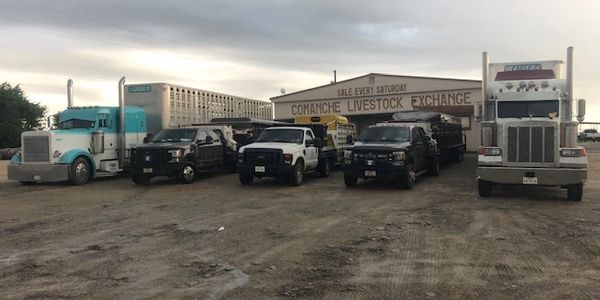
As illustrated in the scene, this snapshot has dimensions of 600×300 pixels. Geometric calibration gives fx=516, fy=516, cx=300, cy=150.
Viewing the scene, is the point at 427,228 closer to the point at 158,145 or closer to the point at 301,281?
the point at 301,281

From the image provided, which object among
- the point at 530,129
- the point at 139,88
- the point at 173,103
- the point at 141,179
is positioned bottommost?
the point at 141,179

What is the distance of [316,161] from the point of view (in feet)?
59.2

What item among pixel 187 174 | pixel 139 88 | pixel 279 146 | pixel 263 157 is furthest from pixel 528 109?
pixel 139 88

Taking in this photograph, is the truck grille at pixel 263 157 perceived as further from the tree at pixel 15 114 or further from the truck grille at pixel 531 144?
the tree at pixel 15 114

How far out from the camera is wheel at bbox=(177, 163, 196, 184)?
54.2 ft

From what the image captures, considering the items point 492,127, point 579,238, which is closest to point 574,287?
point 579,238

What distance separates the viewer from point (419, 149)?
1630 cm

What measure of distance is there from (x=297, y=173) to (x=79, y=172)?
24.2 feet

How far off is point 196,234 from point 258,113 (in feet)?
69.3

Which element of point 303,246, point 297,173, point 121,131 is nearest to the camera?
point 303,246

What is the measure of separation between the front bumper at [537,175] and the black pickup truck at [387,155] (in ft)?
8.20

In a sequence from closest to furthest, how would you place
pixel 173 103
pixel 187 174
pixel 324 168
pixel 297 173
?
pixel 297 173 → pixel 187 174 → pixel 324 168 → pixel 173 103

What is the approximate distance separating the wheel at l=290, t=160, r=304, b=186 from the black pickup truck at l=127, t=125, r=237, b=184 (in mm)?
3606

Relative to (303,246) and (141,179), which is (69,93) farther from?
(303,246)
